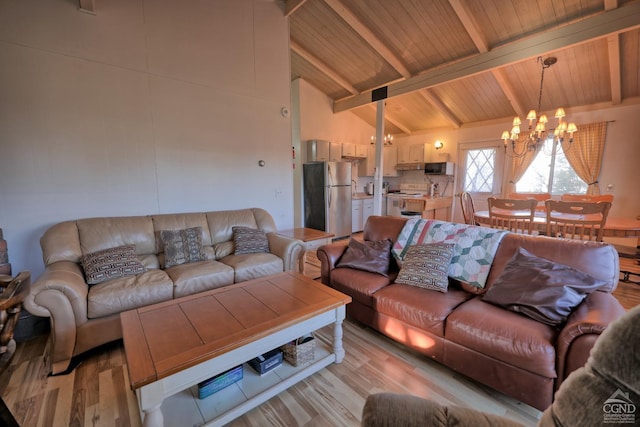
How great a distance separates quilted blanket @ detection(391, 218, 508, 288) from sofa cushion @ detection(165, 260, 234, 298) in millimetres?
1660

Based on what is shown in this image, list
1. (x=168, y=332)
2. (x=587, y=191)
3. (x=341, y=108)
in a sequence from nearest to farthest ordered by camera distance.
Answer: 1. (x=168, y=332)
2. (x=587, y=191)
3. (x=341, y=108)

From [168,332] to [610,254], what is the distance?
2656mm

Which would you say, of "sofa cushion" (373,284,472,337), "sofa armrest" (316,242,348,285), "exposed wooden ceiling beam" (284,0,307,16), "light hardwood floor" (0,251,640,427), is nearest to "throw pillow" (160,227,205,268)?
"light hardwood floor" (0,251,640,427)

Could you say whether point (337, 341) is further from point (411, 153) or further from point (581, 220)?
point (411, 153)

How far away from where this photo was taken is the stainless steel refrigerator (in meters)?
5.35

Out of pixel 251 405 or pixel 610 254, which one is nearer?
pixel 251 405

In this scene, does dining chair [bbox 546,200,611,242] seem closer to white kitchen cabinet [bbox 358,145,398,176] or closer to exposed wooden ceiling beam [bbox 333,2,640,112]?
exposed wooden ceiling beam [bbox 333,2,640,112]

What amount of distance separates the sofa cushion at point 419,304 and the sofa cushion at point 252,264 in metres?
1.22

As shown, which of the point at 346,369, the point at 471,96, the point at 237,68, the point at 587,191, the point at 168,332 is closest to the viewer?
the point at 168,332

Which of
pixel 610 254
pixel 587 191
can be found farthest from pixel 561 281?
pixel 587 191

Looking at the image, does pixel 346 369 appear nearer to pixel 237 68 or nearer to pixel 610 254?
pixel 610 254

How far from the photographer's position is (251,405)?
145cm

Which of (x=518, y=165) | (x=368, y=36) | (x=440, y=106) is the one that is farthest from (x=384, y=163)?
(x=368, y=36)

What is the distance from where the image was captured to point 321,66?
4.88m
